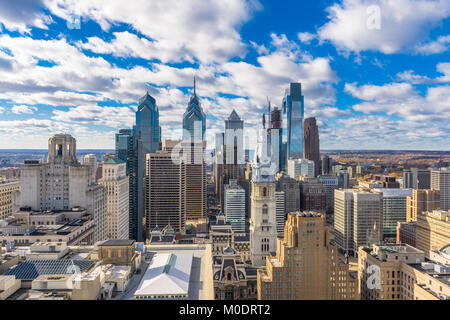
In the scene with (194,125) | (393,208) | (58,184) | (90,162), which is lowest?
(393,208)

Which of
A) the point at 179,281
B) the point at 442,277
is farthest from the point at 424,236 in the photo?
the point at 179,281

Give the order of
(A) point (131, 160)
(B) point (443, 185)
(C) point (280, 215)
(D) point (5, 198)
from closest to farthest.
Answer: (D) point (5, 198), (C) point (280, 215), (B) point (443, 185), (A) point (131, 160)

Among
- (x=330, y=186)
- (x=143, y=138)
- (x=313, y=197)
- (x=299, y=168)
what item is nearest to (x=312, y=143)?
(x=299, y=168)

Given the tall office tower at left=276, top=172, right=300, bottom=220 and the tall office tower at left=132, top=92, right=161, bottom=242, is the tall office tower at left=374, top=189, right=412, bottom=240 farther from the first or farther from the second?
the tall office tower at left=132, top=92, right=161, bottom=242

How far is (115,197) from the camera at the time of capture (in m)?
30.1

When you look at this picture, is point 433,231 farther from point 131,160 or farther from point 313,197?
point 131,160

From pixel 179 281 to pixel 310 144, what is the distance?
62.1 m

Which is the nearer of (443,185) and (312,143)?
(443,185)

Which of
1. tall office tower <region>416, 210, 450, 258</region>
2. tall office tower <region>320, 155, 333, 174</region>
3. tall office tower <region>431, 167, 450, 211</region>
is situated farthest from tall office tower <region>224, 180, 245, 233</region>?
tall office tower <region>320, 155, 333, 174</region>

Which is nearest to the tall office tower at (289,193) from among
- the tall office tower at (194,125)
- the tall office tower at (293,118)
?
the tall office tower at (293,118)

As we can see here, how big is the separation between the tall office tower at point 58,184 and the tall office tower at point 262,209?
12396mm

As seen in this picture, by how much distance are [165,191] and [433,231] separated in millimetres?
30995
